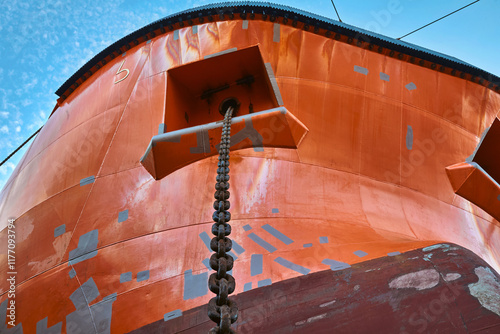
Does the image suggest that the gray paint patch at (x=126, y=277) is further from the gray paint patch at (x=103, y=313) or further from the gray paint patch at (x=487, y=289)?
the gray paint patch at (x=487, y=289)

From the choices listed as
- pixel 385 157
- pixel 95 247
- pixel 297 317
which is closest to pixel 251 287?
pixel 297 317

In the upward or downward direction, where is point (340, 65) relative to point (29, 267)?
upward

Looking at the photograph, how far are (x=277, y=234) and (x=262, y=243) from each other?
169mm

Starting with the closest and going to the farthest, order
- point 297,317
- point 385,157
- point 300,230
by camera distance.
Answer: point 297,317 < point 300,230 < point 385,157

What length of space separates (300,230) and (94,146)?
2.65 metres

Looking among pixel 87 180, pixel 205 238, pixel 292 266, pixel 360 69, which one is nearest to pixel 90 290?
pixel 205 238

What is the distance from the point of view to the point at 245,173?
442 cm

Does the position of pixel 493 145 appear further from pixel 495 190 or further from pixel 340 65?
pixel 340 65

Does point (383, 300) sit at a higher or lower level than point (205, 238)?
lower

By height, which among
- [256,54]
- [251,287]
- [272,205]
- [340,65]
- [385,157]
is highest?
[256,54]

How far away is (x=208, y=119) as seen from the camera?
17.5ft

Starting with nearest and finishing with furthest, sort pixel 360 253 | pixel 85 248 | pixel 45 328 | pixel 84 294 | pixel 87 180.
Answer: pixel 360 253, pixel 45 328, pixel 84 294, pixel 85 248, pixel 87 180

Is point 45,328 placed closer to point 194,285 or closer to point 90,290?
point 90,290

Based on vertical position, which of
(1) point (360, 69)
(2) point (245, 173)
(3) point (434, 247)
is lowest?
(3) point (434, 247)
